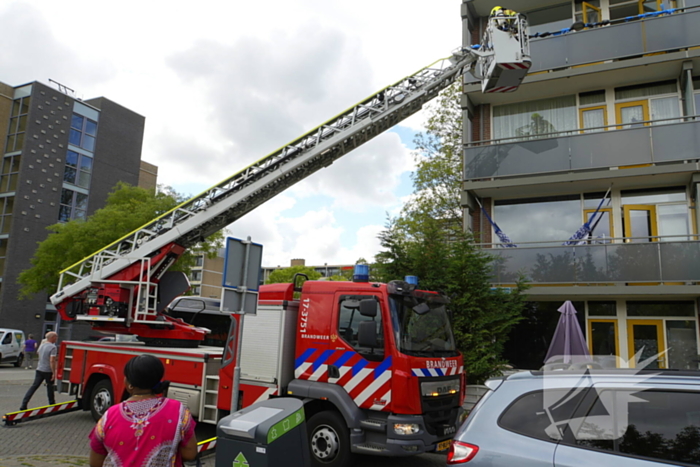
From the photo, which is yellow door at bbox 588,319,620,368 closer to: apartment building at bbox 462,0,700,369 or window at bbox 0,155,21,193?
apartment building at bbox 462,0,700,369

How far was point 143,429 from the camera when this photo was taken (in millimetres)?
2922

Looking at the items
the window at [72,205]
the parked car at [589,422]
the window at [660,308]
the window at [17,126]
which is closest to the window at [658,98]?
the window at [660,308]

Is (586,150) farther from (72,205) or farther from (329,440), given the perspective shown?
(72,205)

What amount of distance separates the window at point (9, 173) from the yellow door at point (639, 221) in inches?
1403

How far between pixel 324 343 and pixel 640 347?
10001 millimetres

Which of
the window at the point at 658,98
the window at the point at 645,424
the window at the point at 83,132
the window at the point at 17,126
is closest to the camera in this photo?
the window at the point at 645,424

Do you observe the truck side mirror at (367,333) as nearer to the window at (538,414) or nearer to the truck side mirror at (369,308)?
the truck side mirror at (369,308)

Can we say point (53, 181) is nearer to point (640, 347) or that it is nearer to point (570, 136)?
point (570, 136)

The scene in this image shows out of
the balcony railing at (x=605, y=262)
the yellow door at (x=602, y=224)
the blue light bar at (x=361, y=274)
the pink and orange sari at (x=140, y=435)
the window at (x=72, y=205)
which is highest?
the window at (x=72, y=205)

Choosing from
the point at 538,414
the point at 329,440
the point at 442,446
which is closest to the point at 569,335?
the point at 442,446

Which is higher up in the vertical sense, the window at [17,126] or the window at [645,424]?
the window at [17,126]

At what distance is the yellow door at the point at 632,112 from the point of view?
14.8 meters

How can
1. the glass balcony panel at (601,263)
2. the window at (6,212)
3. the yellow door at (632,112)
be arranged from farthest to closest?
the window at (6,212) < the yellow door at (632,112) < the glass balcony panel at (601,263)

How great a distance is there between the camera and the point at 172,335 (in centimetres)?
1004
